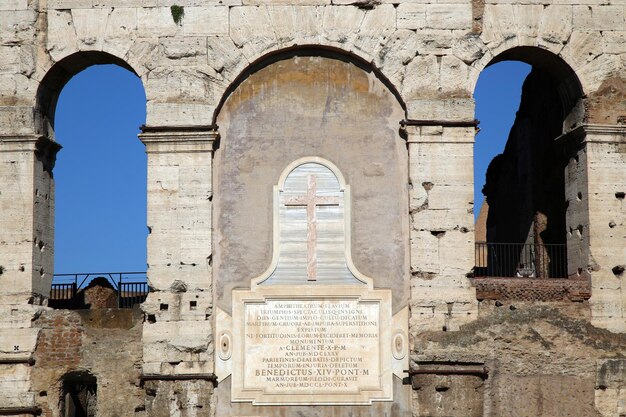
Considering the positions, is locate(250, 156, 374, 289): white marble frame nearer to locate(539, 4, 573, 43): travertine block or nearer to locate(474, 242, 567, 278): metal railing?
locate(474, 242, 567, 278): metal railing

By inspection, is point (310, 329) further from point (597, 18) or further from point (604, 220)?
point (597, 18)

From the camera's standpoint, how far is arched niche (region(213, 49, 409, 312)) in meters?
18.9

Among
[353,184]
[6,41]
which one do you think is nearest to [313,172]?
[353,184]

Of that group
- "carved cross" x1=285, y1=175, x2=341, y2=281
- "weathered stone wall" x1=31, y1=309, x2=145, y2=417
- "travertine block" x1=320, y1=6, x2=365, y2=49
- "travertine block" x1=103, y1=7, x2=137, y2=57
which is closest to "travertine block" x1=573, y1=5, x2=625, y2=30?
"travertine block" x1=320, y1=6, x2=365, y2=49

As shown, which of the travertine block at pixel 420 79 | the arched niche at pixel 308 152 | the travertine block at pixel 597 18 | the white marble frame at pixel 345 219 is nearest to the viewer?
the white marble frame at pixel 345 219

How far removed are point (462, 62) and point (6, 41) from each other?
652cm

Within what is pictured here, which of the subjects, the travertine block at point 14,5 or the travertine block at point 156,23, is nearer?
the travertine block at point 156,23

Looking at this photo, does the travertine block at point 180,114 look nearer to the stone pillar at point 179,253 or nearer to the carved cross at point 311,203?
the stone pillar at point 179,253

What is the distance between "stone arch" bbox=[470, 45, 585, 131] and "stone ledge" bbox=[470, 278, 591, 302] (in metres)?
2.37

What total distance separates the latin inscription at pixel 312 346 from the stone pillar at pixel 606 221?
3132mm

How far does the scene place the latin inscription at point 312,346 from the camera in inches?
730

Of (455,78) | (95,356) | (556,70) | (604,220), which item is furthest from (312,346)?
(556,70)

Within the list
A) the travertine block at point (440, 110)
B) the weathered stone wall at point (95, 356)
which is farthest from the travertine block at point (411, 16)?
the weathered stone wall at point (95, 356)

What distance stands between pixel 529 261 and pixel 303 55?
5.21 meters
